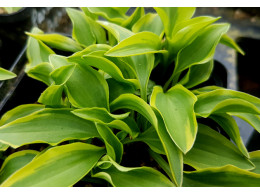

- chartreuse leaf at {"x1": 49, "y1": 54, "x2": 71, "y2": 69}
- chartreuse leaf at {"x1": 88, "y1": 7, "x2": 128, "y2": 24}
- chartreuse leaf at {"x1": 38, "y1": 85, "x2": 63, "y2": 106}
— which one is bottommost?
chartreuse leaf at {"x1": 38, "y1": 85, "x2": 63, "y2": 106}

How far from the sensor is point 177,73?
2.42 ft

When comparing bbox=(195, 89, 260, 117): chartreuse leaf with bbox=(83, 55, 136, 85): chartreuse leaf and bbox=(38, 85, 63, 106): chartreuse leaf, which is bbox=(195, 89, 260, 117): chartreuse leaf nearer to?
bbox=(83, 55, 136, 85): chartreuse leaf


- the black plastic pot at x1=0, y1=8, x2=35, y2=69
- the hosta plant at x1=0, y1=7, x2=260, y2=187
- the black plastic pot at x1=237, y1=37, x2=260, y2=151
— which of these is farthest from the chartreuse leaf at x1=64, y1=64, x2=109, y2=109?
the black plastic pot at x1=237, y1=37, x2=260, y2=151

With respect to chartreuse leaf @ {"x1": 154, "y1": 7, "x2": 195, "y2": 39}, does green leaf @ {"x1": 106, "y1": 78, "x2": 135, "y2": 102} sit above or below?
below

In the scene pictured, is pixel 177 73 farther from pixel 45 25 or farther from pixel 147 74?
pixel 45 25

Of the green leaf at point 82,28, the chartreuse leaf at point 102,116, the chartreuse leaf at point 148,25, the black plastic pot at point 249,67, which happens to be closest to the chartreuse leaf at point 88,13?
the green leaf at point 82,28

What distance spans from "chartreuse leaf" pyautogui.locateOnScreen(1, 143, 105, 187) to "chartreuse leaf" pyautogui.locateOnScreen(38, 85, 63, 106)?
0.11 m

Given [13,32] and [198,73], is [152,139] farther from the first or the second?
[13,32]

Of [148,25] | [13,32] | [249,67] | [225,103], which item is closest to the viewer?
[225,103]

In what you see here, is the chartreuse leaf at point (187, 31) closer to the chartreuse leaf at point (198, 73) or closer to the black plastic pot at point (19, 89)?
the chartreuse leaf at point (198, 73)

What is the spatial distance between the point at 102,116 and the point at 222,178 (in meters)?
0.26

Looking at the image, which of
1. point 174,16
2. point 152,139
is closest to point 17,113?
point 152,139

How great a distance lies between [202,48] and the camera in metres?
0.71

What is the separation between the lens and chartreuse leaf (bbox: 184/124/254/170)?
1.98 ft
